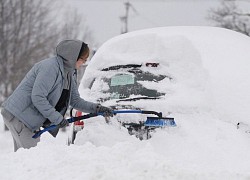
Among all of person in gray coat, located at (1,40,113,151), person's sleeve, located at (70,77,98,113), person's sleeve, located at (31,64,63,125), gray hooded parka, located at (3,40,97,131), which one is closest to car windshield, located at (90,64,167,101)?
person's sleeve, located at (70,77,98,113)

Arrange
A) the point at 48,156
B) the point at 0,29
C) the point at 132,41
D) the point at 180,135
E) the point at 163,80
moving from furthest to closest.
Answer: the point at 0,29, the point at 132,41, the point at 163,80, the point at 180,135, the point at 48,156

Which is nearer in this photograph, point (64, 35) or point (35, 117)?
point (35, 117)

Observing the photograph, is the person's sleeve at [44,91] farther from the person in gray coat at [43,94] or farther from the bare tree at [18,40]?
the bare tree at [18,40]

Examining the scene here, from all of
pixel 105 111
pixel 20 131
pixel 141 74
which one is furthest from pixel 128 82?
→ pixel 20 131

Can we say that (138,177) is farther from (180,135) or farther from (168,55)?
(168,55)

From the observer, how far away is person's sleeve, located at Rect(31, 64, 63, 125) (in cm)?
347

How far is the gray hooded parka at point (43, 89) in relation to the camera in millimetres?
3490

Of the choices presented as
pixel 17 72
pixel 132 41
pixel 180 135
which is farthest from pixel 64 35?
pixel 180 135

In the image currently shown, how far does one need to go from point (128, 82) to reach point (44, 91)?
3.49 feet

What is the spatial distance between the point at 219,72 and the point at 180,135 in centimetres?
104

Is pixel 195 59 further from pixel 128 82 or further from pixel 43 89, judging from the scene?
pixel 43 89

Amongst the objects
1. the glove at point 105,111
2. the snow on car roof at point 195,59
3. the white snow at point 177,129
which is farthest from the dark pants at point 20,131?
the snow on car roof at point 195,59

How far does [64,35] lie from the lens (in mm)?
21594

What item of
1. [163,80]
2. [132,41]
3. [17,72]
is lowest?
[17,72]
